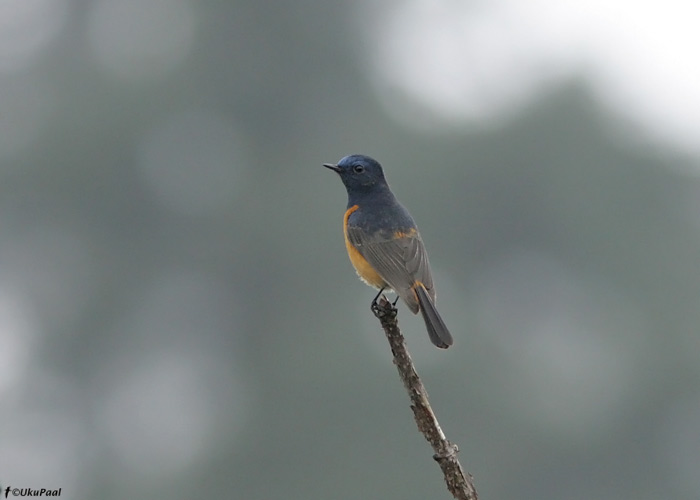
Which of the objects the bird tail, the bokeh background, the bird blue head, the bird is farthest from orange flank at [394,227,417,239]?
the bokeh background

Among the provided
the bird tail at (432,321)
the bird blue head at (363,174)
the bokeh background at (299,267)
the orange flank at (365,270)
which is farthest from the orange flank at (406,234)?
the bokeh background at (299,267)

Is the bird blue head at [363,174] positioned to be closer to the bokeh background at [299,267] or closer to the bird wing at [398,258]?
the bird wing at [398,258]

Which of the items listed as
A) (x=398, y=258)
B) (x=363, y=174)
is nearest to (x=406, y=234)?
(x=398, y=258)

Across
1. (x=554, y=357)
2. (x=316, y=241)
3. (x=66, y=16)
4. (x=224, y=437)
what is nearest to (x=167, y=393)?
(x=224, y=437)

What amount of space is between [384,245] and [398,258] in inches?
7.8

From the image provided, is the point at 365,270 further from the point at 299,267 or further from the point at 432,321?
the point at 299,267

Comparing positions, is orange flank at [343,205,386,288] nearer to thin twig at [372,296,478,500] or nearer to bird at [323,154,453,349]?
bird at [323,154,453,349]

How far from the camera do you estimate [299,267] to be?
40500 mm

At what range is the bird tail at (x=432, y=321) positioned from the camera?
6328 mm

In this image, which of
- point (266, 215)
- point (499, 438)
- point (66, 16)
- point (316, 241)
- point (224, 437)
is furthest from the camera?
point (66, 16)

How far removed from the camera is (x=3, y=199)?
4316 cm

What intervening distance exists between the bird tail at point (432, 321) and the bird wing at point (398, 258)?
45 millimetres

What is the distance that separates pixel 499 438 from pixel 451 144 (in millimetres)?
12591

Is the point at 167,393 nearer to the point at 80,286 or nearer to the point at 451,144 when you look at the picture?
the point at 80,286
